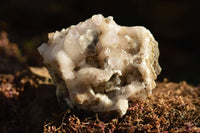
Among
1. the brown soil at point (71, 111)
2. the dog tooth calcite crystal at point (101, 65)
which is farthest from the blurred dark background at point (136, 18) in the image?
the dog tooth calcite crystal at point (101, 65)

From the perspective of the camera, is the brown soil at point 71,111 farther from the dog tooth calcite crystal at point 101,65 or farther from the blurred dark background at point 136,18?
the blurred dark background at point 136,18

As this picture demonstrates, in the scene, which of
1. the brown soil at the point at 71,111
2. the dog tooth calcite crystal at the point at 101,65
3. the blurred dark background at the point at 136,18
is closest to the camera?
the dog tooth calcite crystal at the point at 101,65

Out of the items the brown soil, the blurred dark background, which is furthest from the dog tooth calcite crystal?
the blurred dark background

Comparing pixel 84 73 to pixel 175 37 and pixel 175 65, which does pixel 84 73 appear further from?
pixel 175 37

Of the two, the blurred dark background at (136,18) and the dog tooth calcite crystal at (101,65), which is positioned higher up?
the blurred dark background at (136,18)

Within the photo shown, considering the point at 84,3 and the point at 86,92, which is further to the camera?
the point at 84,3

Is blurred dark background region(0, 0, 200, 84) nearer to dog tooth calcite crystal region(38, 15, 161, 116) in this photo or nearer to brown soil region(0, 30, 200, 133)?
brown soil region(0, 30, 200, 133)

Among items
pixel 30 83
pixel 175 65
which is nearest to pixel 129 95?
pixel 30 83
